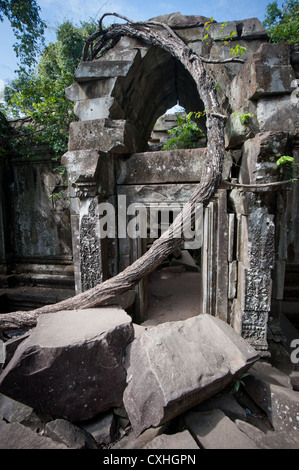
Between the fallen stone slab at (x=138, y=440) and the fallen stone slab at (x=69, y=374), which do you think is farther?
the fallen stone slab at (x=69, y=374)

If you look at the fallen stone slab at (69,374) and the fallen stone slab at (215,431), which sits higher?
the fallen stone slab at (69,374)

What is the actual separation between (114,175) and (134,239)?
0.95 meters

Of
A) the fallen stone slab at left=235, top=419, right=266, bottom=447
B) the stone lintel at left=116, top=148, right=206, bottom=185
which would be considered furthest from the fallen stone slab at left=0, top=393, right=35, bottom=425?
the stone lintel at left=116, top=148, right=206, bottom=185

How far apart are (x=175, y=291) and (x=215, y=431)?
3.33 m

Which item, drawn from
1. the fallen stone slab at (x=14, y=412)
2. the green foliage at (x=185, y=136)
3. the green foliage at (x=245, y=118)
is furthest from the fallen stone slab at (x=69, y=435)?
the green foliage at (x=185, y=136)

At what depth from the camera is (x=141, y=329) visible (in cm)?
243

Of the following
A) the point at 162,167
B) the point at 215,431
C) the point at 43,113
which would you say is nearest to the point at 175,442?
the point at 215,431

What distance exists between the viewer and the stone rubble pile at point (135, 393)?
1628 mm

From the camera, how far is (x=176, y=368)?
1.77 meters

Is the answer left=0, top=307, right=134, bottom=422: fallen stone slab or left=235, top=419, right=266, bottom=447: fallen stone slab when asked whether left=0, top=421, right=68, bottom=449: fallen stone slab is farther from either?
left=235, top=419, right=266, bottom=447: fallen stone slab

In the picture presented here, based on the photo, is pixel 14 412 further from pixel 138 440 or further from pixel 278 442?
pixel 278 442

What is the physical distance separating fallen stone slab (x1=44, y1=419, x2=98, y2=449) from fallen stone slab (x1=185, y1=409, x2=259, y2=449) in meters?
0.76

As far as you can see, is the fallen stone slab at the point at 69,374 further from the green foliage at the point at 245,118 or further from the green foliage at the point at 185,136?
the green foliage at the point at 185,136

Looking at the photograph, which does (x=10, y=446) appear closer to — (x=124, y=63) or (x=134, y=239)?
(x=134, y=239)
